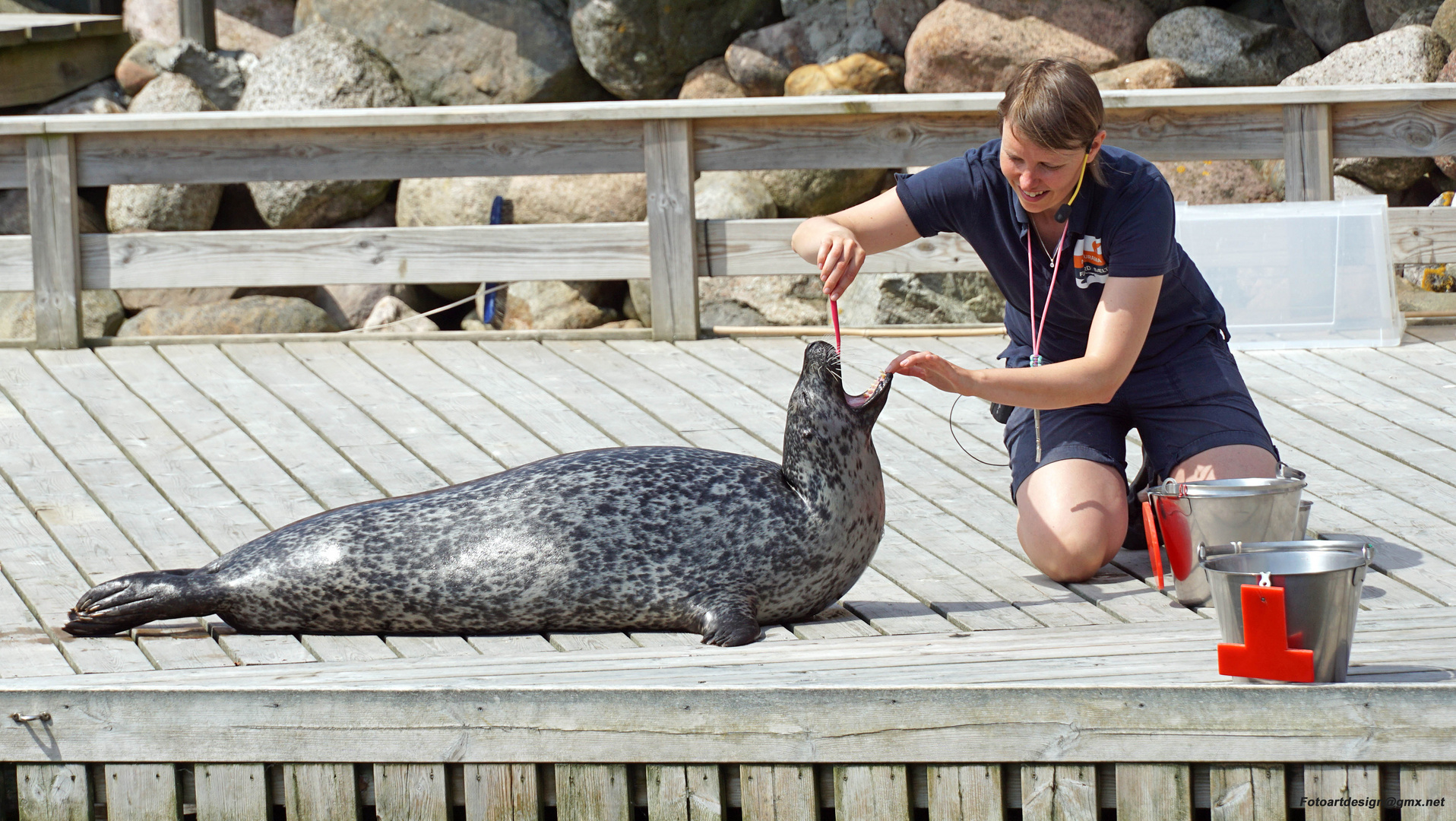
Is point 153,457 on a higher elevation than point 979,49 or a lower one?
lower

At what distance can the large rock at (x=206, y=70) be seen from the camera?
1281cm

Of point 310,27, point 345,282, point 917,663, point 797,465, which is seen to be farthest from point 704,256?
point 310,27

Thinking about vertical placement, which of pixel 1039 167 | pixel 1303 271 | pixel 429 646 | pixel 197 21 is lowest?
pixel 429 646

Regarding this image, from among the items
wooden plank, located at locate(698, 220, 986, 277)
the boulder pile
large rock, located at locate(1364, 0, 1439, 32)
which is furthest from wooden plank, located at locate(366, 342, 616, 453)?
large rock, located at locate(1364, 0, 1439, 32)

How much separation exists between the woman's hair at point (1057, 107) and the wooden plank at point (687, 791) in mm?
1490

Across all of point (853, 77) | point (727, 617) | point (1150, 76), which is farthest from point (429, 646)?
point (853, 77)

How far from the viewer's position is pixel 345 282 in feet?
20.8

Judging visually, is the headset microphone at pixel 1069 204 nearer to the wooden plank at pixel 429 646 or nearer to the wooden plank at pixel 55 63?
the wooden plank at pixel 429 646

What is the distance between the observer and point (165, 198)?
11914 mm

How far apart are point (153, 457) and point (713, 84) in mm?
8224

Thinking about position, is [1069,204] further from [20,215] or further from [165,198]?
[20,215]

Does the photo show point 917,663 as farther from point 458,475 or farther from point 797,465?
point 458,475

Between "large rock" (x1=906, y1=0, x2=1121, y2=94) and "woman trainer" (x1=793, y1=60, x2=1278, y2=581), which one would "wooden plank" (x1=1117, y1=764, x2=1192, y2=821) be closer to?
"woman trainer" (x1=793, y1=60, x2=1278, y2=581)

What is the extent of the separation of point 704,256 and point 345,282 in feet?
4.93
